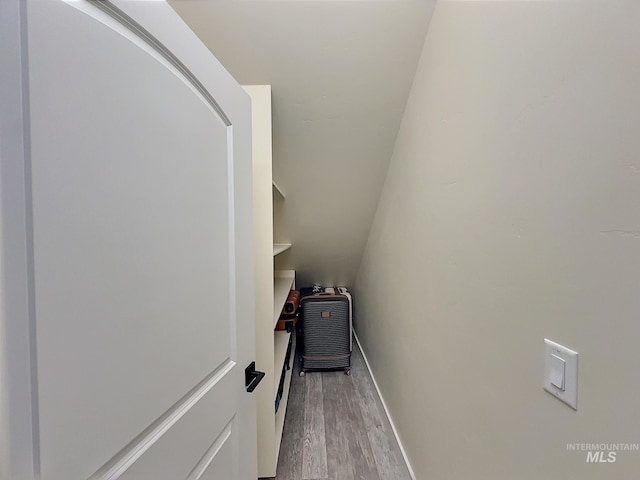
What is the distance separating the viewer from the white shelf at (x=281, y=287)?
5.32 ft

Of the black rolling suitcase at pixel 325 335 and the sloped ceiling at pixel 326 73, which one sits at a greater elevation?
the sloped ceiling at pixel 326 73

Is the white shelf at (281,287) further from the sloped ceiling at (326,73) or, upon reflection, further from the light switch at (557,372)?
the light switch at (557,372)

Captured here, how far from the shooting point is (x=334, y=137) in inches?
58.3

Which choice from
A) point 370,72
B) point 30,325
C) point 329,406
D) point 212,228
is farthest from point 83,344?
point 329,406

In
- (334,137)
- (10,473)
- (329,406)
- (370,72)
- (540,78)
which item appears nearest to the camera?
(10,473)

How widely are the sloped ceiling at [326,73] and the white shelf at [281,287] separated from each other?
2.43ft

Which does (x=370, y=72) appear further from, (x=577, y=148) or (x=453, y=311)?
(x=453, y=311)

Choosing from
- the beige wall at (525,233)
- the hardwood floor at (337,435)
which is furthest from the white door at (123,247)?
the hardwood floor at (337,435)

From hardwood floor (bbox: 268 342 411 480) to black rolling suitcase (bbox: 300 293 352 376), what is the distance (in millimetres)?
148

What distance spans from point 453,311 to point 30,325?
1032mm

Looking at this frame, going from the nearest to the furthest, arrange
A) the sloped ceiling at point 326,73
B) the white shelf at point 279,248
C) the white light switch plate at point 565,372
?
the white light switch plate at point 565,372 < the sloped ceiling at point 326,73 < the white shelf at point 279,248

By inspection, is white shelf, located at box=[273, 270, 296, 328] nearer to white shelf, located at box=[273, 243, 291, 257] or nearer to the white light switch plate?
white shelf, located at box=[273, 243, 291, 257]

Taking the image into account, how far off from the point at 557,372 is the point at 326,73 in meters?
1.36

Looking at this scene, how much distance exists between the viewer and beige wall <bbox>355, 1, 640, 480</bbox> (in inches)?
16.3
